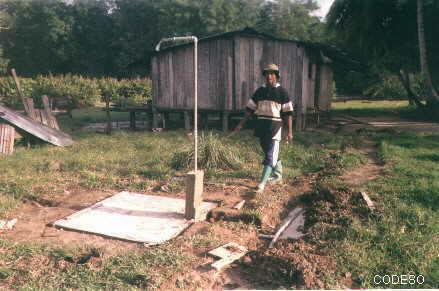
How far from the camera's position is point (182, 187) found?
21.2 feet

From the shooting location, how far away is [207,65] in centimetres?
1342

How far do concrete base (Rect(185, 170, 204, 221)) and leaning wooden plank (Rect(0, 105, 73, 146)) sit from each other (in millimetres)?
6724

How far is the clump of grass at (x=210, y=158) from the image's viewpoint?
301 inches

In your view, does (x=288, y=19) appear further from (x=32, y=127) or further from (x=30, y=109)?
(x=32, y=127)

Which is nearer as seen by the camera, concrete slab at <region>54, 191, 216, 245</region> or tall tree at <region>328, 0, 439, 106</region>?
concrete slab at <region>54, 191, 216, 245</region>

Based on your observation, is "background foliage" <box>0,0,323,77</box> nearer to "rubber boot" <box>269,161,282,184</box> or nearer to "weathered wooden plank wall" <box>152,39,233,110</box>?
"weathered wooden plank wall" <box>152,39,233,110</box>

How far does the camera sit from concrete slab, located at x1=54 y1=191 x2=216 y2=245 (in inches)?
178

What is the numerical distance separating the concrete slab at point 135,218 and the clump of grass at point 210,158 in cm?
186

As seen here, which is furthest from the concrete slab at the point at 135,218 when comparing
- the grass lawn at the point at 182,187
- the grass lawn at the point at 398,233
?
the grass lawn at the point at 398,233

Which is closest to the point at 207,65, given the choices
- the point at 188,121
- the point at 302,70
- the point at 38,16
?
the point at 188,121

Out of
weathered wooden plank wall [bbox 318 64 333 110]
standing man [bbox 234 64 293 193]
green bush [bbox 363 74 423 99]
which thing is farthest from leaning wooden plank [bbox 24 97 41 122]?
green bush [bbox 363 74 423 99]

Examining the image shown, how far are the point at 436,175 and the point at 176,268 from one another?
490 cm

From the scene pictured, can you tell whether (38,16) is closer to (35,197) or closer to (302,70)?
(302,70)

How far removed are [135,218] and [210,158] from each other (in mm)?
2887
